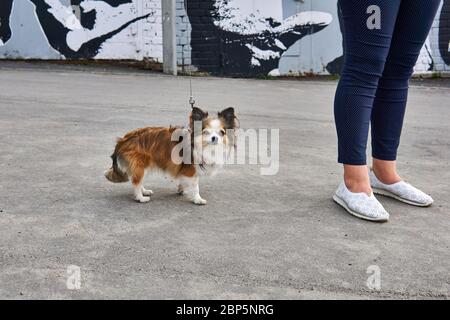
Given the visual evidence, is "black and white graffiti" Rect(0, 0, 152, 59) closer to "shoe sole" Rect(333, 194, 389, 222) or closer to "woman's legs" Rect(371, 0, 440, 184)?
"woman's legs" Rect(371, 0, 440, 184)

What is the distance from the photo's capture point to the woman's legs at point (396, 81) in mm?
3268

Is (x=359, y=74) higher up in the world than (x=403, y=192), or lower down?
higher up

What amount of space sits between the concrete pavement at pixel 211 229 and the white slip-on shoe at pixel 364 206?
5 centimetres

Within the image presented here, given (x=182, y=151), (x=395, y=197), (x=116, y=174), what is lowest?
(x=395, y=197)

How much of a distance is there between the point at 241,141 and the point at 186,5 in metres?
7.63

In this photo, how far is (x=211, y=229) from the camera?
10.1ft

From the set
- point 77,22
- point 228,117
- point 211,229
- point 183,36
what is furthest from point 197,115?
point 77,22

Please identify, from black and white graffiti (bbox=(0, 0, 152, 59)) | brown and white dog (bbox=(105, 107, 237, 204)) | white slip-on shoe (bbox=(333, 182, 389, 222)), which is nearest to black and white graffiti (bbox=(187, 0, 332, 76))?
black and white graffiti (bbox=(0, 0, 152, 59))

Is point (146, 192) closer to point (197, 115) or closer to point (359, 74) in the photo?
point (197, 115)

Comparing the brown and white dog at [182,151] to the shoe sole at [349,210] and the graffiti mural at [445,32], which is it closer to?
the shoe sole at [349,210]

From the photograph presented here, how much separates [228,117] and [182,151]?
35 cm
